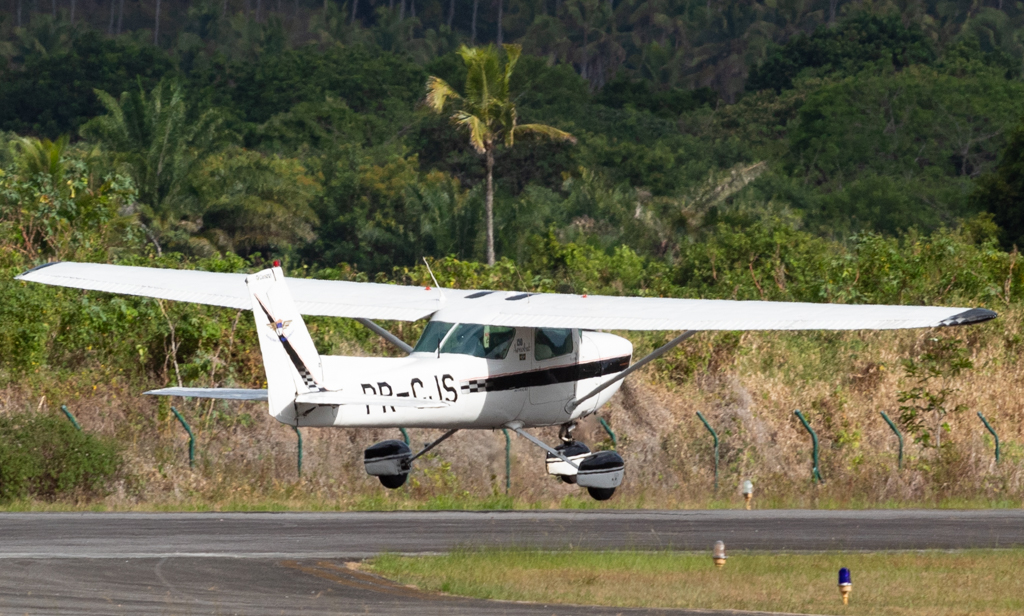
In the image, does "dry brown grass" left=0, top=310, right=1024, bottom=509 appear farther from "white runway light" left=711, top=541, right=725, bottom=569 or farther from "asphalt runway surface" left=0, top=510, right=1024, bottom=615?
"white runway light" left=711, top=541, right=725, bottom=569

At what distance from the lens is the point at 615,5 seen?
595ft

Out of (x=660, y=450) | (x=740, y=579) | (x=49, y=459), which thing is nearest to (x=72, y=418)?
(x=49, y=459)

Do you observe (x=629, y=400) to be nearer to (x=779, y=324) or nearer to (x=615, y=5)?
(x=779, y=324)

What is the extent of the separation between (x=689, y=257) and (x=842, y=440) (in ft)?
41.8

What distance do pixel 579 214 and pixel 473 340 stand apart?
50.0 m

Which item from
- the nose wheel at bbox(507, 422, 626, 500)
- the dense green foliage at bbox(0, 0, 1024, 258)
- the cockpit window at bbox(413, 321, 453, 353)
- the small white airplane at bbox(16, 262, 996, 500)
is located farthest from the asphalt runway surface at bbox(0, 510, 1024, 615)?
the dense green foliage at bbox(0, 0, 1024, 258)

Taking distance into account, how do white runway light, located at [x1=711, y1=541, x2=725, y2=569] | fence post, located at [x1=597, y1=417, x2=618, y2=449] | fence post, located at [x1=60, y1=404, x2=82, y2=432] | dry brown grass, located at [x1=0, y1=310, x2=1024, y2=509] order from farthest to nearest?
fence post, located at [x1=597, y1=417, x2=618, y2=449], dry brown grass, located at [x1=0, y1=310, x2=1024, y2=509], fence post, located at [x1=60, y1=404, x2=82, y2=432], white runway light, located at [x1=711, y1=541, x2=725, y2=569]

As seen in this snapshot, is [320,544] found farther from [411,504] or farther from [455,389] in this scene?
[411,504]

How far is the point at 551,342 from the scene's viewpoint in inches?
832

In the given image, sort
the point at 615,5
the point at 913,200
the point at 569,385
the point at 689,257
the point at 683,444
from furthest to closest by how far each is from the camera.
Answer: the point at 615,5 < the point at 913,200 < the point at 689,257 < the point at 683,444 < the point at 569,385

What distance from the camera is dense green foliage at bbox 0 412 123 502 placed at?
27.2m

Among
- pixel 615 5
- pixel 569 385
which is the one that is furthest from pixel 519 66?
pixel 569 385

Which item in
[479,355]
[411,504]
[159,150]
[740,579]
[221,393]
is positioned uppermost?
[159,150]

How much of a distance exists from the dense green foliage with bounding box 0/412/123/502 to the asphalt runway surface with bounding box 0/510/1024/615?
2461 millimetres
